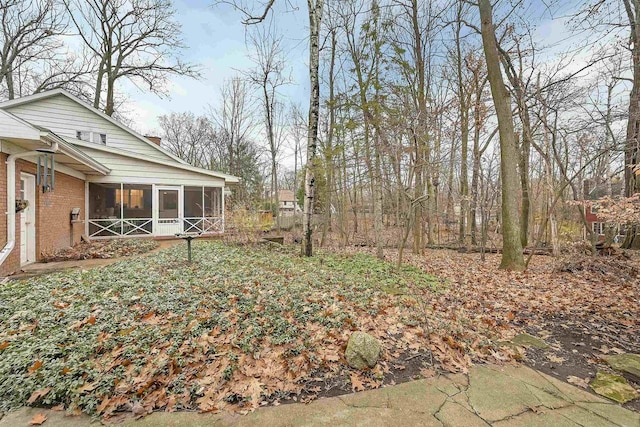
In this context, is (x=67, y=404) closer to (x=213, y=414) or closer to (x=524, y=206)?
(x=213, y=414)

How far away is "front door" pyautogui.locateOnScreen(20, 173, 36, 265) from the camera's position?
20.4 ft

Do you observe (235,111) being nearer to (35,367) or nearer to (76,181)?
(76,181)

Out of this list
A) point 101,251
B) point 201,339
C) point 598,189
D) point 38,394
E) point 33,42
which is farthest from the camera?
point 33,42

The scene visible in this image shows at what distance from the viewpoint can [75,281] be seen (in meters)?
4.35

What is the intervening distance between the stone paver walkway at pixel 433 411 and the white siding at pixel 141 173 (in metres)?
10.2

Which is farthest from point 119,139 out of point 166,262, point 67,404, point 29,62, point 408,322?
point 408,322

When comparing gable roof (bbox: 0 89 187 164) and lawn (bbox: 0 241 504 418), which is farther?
gable roof (bbox: 0 89 187 164)

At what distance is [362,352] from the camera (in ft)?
8.47

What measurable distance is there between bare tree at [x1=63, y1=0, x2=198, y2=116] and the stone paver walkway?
1720 centimetres

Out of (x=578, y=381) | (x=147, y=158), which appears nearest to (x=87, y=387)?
(x=578, y=381)

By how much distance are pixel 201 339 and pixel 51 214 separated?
7574mm

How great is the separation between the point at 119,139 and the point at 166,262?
9866 mm

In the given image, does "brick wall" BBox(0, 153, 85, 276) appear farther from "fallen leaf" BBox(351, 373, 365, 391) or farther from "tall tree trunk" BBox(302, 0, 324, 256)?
"fallen leaf" BBox(351, 373, 365, 391)

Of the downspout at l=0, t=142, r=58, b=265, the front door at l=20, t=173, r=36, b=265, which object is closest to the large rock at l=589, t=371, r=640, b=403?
the downspout at l=0, t=142, r=58, b=265
